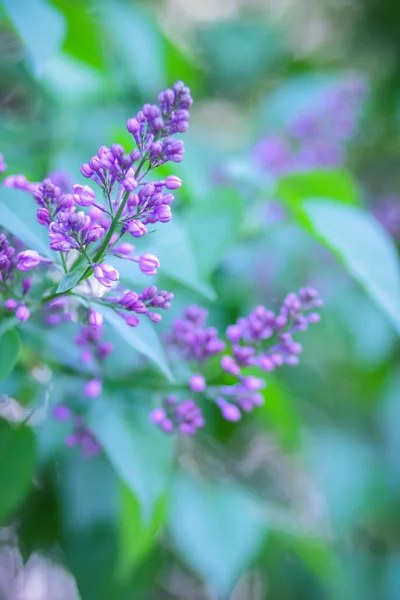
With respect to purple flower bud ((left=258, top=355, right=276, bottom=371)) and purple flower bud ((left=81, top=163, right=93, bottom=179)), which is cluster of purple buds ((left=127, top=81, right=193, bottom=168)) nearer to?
purple flower bud ((left=81, top=163, right=93, bottom=179))

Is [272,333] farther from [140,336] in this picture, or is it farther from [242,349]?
[140,336]

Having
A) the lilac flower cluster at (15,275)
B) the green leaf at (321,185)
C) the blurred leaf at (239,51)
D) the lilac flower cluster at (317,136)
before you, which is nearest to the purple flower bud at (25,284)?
the lilac flower cluster at (15,275)

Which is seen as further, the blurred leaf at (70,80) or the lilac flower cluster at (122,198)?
the blurred leaf at (70,80)

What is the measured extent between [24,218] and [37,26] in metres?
0.30

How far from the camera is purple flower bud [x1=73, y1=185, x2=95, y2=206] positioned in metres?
0.51

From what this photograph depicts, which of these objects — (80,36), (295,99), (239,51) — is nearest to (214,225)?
(80,36)

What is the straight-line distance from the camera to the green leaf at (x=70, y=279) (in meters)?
0.51

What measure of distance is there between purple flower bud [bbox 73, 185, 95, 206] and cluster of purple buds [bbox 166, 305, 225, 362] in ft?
0.70

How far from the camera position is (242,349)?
64 centimetres

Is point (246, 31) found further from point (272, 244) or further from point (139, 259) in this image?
point (139, 259)

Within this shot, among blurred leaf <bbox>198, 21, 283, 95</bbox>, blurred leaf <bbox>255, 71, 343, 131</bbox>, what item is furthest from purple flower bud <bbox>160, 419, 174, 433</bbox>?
blurred leaf <bbox>198, 21, 283, 95</bbox>

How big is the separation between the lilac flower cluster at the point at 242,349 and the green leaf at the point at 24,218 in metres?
0.18

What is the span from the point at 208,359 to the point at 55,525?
0.57 meters

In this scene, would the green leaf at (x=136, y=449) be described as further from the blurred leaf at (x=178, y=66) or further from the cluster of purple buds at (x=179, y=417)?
the blurred leaf at (x=178, y=66)
